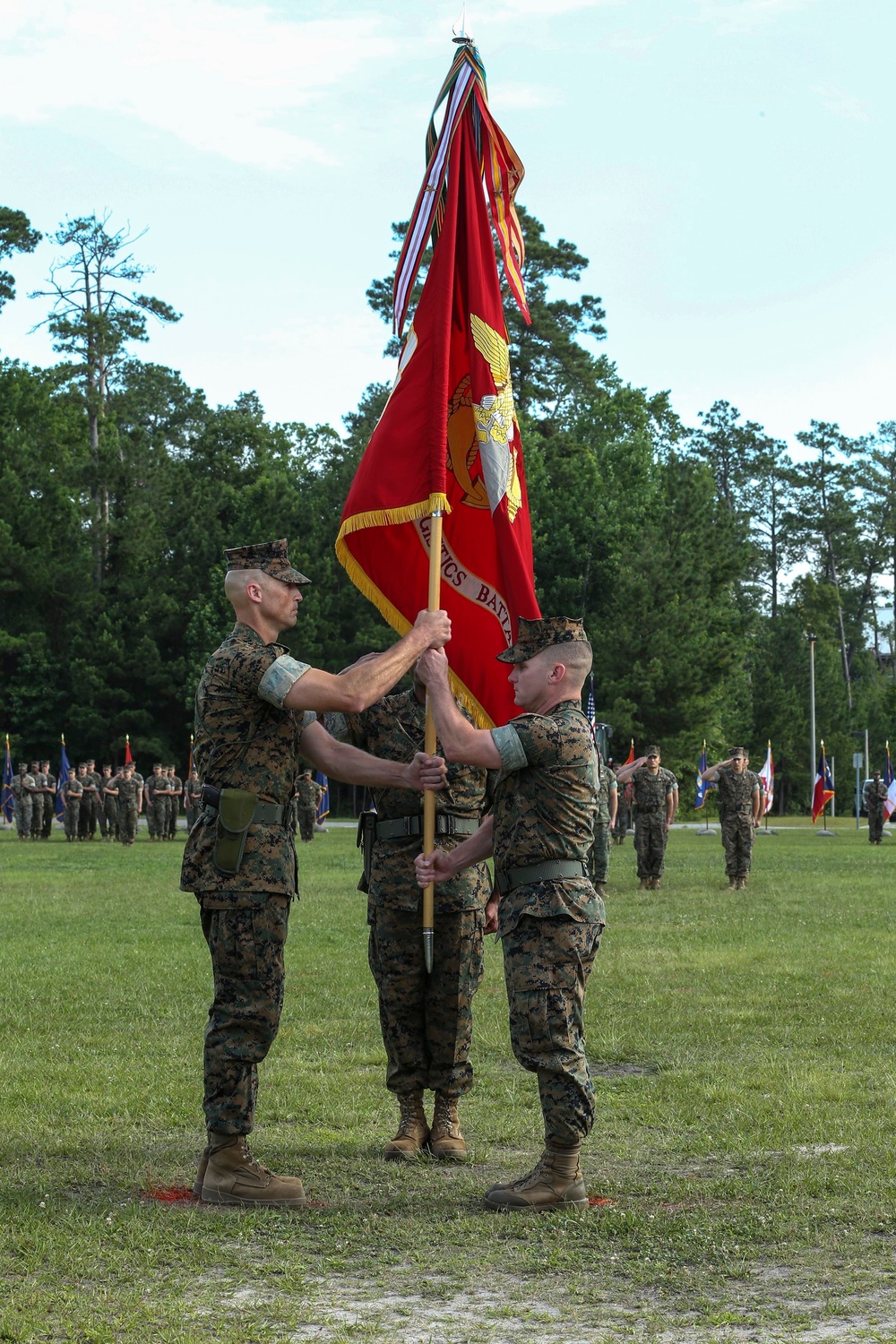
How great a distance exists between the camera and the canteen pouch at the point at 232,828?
19.5 feet

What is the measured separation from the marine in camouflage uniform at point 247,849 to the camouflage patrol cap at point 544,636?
1.44ft

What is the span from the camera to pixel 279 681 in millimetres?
5926

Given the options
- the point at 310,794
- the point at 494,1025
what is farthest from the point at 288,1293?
the point at 310,794

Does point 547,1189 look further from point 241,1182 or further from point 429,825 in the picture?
point 429,825

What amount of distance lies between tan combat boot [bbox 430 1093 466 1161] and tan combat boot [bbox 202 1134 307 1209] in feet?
3.01

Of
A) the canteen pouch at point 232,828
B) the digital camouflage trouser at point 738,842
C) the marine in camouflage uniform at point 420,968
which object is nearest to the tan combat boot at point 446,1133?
the marine in camouflage uniform at point 420,968

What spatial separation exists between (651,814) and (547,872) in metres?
16.5

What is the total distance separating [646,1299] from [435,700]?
243cm

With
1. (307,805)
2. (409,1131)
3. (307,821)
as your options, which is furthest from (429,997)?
(307,821)

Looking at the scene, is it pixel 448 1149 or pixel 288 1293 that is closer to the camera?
pixel 288 1293

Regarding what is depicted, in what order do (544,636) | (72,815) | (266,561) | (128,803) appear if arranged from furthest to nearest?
1. (72,815)
2. (128,803)
3. (266,561)
4. (544,636)

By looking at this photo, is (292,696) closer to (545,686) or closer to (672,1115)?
(545,686)

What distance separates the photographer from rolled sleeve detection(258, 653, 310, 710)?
592 centimetres

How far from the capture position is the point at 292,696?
19.4 feet
